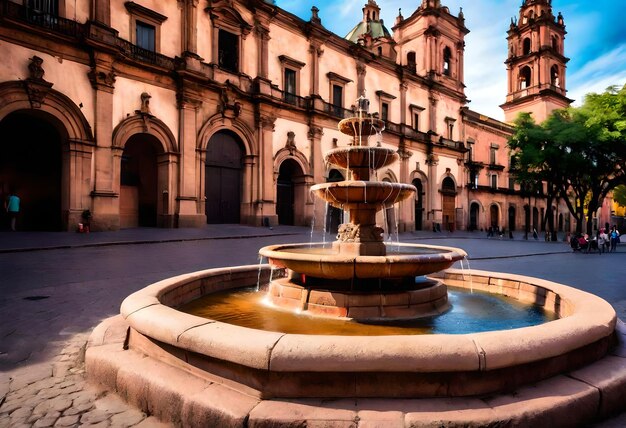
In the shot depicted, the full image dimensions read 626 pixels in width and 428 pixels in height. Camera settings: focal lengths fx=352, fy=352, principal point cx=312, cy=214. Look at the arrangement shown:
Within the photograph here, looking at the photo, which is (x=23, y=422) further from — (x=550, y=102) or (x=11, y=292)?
(x=550, y=102)

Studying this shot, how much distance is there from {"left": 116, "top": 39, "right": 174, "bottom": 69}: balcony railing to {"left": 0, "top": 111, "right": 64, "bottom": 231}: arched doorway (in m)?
5.04

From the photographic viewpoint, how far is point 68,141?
47.1 ft

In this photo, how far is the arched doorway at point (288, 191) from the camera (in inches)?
929

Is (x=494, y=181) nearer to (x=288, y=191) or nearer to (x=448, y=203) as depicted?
(x=448, y=203)

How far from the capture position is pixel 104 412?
229cm

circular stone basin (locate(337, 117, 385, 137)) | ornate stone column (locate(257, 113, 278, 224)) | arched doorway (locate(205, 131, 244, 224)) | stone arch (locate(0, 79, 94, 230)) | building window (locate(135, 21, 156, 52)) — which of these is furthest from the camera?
ornate stone column (locate(257, 113, 278, 224))

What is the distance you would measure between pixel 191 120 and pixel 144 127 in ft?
7.85

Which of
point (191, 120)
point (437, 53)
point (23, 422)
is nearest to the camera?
point (23, 422)

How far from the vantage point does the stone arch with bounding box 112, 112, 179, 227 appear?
16203 millimetres

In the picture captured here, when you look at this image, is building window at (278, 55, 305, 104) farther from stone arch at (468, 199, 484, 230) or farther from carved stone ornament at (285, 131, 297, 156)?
stone arch at (468, 199, 484, 230)

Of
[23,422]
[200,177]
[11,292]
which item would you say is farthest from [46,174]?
[23,422]

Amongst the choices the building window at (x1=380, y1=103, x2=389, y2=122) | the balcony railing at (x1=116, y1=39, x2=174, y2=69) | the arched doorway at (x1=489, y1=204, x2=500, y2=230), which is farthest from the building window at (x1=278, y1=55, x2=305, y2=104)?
the arched doorway at (x1=489, y1=204, x2=500, y2=230)

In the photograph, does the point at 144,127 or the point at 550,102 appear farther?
the point at 550,102

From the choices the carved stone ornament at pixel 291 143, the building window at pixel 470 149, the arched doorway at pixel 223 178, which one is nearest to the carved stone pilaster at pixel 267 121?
the carved stone ornament at pixel 291 143
